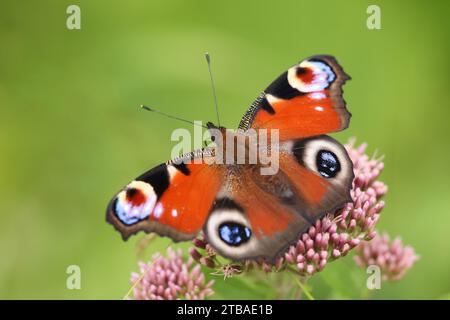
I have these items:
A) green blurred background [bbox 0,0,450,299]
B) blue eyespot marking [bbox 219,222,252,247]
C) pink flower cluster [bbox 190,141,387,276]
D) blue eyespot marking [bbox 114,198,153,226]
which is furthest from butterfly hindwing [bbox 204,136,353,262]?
green blurred background [bbox 0,0,450,299]

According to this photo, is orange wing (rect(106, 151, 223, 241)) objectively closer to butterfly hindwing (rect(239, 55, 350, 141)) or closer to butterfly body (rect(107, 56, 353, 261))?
butterfly body (rect(107, 56, 353, 261))

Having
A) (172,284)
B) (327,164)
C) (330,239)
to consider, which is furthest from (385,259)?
(172,284)

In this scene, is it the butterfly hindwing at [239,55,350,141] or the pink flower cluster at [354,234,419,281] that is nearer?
the butterfly hindwing at [239,55,350,141]

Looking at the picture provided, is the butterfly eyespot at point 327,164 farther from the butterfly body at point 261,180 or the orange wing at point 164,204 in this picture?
the orange wing at point 164,204

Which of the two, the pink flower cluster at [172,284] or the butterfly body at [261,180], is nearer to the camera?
the butterfly body at [261,180]

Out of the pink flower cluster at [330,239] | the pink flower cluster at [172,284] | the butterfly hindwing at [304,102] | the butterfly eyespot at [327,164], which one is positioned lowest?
the pink flower cluster at [172,284]

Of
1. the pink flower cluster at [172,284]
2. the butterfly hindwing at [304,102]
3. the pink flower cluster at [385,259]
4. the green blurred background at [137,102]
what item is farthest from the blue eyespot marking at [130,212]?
the green blurred background at [137,102]
